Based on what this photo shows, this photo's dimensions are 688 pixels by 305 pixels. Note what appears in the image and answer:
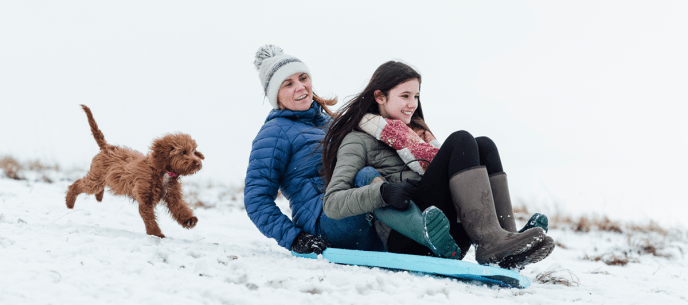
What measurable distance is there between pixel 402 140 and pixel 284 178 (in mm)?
953

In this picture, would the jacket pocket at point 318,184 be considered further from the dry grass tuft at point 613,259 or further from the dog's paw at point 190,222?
the dry grass tuft at point 613,259

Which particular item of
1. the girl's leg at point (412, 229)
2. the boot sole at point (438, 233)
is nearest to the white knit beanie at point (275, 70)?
the girl's leg at point (412, 229)

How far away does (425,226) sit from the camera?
2168 millimetres

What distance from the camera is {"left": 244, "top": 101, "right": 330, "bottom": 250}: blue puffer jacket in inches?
115

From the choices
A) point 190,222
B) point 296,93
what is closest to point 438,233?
point 296,93

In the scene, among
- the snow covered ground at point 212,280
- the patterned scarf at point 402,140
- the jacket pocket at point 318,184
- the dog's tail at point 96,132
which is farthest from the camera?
the dog's tail at point 96,132

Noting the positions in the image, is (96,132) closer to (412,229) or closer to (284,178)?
(284,178)

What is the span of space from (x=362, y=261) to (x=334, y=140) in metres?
0.75

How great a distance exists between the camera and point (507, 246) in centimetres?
216

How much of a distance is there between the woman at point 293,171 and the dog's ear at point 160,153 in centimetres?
57

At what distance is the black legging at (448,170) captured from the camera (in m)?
2.35

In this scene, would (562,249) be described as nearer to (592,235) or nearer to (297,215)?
(592,235)

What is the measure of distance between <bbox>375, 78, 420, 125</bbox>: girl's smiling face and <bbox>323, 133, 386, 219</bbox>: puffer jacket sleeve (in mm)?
296

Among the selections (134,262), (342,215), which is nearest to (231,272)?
(134,262)
